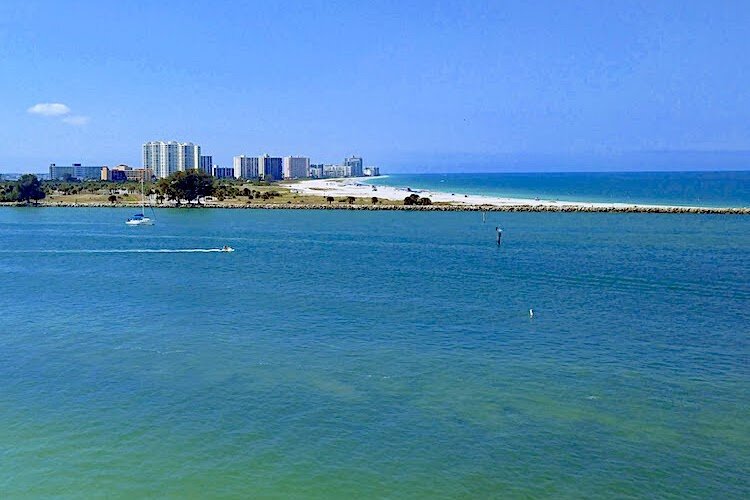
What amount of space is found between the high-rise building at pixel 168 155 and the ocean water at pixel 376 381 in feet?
508

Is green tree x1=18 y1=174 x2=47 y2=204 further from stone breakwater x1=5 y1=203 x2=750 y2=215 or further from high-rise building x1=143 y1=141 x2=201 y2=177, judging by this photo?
high-rise building x1=143 y1=141 x2=201 y2=177

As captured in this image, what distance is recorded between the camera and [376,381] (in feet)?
59.5

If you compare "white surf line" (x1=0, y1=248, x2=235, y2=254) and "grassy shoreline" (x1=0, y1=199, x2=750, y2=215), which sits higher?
"grassy shoreline" (x1=0, y1=199, x2=750, y2=215)

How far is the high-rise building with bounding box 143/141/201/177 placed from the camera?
18888cm

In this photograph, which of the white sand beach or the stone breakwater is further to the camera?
the white sand beach

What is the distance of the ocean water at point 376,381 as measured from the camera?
13.3 metres

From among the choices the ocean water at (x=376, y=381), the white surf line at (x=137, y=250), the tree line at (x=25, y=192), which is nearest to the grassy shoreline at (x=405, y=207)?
the tree line at (x=25, y=192)

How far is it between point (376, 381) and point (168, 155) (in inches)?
7128

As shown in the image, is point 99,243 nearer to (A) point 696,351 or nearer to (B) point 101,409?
(B) point 101,409

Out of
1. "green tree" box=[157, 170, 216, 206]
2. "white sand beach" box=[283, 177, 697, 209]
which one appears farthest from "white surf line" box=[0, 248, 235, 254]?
"white sand beach" box=[283, 177, 697, 209]

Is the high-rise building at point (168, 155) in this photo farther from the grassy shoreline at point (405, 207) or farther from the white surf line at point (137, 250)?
the white surf line at point (137, 250)

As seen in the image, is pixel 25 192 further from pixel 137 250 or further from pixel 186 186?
pixel 137 250

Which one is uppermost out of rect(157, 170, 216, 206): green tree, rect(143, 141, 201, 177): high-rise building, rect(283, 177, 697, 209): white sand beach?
rect(143, 141, 201, 177): high-rise building

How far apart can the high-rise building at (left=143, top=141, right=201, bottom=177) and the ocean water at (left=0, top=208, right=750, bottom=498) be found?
15491cm
